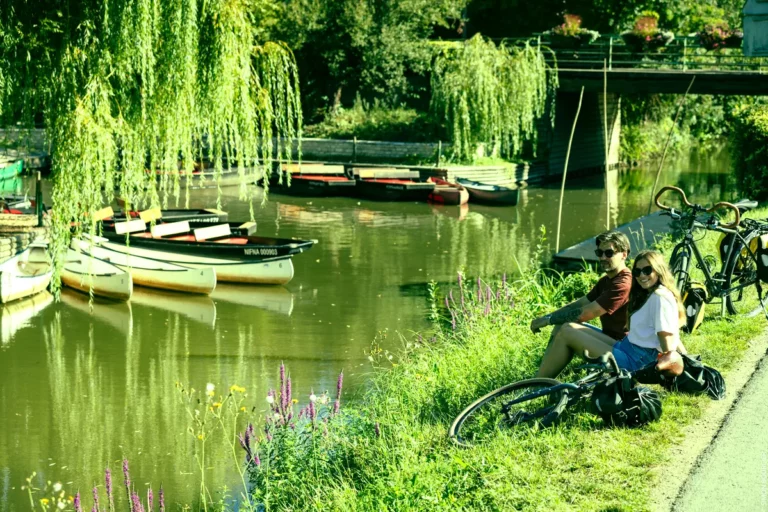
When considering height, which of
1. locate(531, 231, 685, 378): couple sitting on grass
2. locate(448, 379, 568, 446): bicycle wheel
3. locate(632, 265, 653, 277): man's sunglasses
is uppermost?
locate(632, 265, 653, 277): man's sunglasses

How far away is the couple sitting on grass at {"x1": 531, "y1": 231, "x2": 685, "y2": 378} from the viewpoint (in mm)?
6910

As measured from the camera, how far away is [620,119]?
42.7 metres

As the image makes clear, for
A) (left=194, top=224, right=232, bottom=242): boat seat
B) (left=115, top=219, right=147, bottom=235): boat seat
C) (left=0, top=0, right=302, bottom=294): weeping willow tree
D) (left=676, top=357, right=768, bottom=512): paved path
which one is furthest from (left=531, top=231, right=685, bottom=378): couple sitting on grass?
(left=115, top=219, right=147, bottom=235): boat seat

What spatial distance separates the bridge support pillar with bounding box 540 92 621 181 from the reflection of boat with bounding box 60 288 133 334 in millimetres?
22783

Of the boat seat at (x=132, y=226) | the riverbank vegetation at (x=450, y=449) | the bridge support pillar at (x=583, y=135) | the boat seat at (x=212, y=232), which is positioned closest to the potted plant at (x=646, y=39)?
the bridge support pillar at (x=583, y=135)

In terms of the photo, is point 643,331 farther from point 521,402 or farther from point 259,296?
point 259,296

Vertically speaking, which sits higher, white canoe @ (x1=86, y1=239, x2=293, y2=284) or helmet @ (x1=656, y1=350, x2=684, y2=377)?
helmet @ (x1=656, y1=350, x2=684, y2=377)

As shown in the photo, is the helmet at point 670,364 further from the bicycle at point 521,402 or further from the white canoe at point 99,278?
the white canoe at point 99,278

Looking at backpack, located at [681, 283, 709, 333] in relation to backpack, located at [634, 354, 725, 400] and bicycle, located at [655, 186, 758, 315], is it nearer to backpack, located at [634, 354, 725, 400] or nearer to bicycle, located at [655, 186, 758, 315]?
bicycle, located at [655, 186, 758, 315]

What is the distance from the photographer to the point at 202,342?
49.2ft

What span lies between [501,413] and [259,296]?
1185 cm

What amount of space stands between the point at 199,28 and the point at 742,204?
6.55m

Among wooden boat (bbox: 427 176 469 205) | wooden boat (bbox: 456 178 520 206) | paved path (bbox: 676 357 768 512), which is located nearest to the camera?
paved path (bbox: 676 357 768 512)

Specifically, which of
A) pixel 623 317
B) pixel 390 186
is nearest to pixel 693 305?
pixel 623 317
